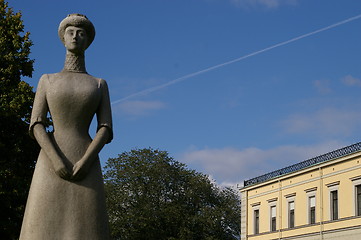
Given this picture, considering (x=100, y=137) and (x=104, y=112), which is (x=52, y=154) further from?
(x=104, y=112)

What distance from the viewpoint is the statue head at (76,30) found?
8.54 m

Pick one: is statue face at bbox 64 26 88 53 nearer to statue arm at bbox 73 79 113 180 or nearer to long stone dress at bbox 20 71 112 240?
long stone dress at bbox 20 71 112 240

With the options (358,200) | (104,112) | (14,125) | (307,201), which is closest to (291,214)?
(307,201)

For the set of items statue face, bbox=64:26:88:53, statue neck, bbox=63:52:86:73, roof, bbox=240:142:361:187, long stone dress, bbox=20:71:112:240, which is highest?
roof, bbox=240:142:361:187

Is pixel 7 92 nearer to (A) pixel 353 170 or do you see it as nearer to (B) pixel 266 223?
(A) pixel 353 170

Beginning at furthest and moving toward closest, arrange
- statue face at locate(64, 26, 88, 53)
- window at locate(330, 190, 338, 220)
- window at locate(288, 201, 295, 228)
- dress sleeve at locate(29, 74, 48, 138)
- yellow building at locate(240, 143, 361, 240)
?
window at locate(288, 201, 295, 228) < window at locate(330, 190, 338, 220) < yellow building at locate(240, 143, 361, 240) < statue face at locate(64, 26, 88, 53) < dress sleeve at locate(29, 74, 48, 138)

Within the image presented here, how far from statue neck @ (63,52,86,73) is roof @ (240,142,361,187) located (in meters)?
34.3

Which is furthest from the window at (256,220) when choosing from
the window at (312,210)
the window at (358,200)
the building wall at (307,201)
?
the window at (358,200)

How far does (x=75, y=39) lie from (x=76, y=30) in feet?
0.38

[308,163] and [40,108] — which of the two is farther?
[308,163]

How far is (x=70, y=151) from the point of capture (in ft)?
26.7

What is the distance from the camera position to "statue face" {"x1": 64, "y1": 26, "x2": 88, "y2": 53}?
28.0 feet

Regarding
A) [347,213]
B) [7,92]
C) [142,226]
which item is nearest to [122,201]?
[142,226]

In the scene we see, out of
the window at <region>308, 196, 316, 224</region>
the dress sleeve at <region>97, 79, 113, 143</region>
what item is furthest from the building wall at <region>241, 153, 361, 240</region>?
the dress sleeve at <region>97, 79, 113, 143</region>
